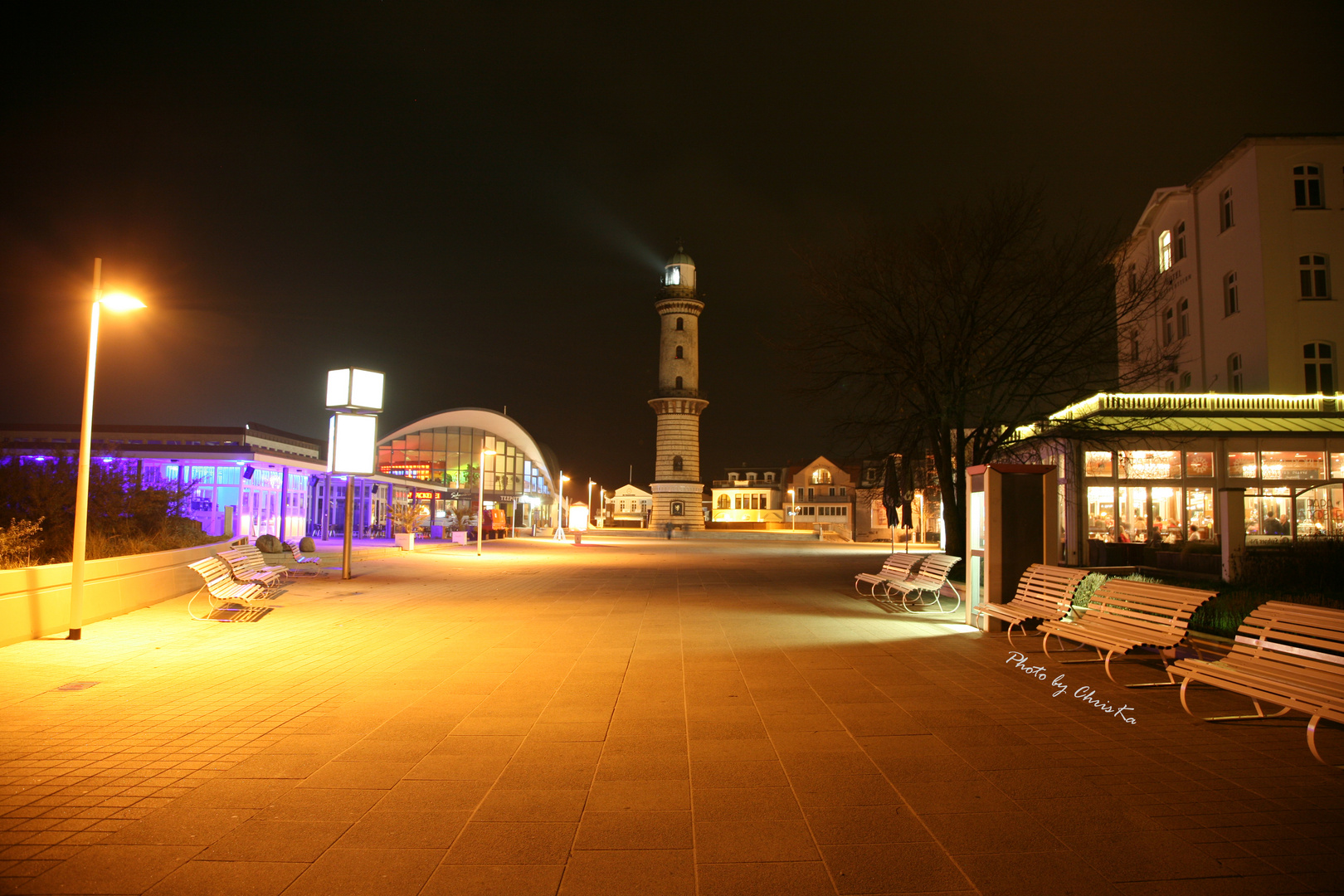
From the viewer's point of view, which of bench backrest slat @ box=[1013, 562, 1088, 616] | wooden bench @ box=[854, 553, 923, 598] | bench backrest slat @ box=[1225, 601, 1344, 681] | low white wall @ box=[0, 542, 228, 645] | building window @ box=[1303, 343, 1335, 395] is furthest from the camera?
building window @ box=[1303, 343, 1335, 395]

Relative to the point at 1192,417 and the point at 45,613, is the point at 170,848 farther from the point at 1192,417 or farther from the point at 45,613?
the point at 1192,417

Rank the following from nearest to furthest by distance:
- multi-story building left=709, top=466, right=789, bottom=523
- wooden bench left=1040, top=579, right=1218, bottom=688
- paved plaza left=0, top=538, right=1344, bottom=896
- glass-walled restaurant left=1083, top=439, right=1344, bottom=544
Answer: paved plaza left=0, top=538, right=1344, bottom=896, wooden bench left=1040, top=579, right=1218, bottom=688, glass-walled restaurant left=1083, top=439, right=1344, bottom=544, multi-story building left=709, top=466, right=789, bottom=523

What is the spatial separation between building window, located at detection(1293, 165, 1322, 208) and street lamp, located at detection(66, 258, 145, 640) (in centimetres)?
3020

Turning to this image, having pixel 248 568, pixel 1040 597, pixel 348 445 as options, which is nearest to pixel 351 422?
pixel 348 445

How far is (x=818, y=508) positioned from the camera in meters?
73.4

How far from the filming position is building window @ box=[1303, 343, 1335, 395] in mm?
24234

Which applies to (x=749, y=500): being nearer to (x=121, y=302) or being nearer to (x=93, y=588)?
(x=93, y=588)

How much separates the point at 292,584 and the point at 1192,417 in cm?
2236

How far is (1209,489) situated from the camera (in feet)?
70.4

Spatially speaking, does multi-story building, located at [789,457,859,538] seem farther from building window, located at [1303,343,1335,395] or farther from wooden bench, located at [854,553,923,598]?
wooden bench, located at [854,553,923,598]

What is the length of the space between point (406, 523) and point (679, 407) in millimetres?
33152

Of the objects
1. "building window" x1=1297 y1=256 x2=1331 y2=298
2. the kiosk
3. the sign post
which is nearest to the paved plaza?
the kiosk

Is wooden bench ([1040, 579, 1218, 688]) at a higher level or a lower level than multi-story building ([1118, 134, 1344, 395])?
lower

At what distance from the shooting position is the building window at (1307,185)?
2441 centimetres
